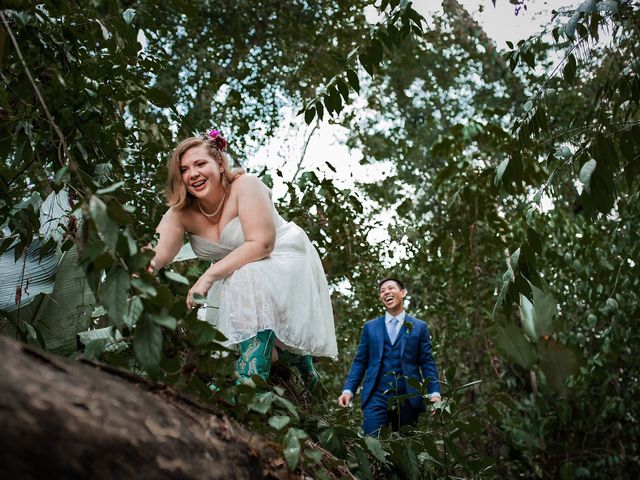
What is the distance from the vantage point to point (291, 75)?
31.5ft

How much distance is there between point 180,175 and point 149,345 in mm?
1861

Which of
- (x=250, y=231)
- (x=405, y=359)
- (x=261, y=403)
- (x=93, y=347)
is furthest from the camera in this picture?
(x=405, y=359)

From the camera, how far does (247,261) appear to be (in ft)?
10.0

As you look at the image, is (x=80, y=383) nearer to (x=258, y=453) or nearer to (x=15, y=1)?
(x=258, y=453)

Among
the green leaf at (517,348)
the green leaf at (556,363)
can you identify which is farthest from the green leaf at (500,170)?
the green leaf at (556,363)

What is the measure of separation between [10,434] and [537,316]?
1099cm

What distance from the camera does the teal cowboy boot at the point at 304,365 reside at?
326 cm

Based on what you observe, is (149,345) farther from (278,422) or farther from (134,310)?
(278,422)

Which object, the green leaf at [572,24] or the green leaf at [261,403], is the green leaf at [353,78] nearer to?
the green leaf at [572,24]

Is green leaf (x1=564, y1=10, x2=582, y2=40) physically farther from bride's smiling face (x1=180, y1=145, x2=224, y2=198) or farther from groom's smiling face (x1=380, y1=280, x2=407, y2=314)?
groom's smiling face (x1=380, y1=280, x2=407, y2=314)

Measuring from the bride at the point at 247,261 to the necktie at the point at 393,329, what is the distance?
8.05ft

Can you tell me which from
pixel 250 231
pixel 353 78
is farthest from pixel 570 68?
pixel 250 231

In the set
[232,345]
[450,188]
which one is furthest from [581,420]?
[232,345]

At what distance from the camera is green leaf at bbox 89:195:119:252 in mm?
1411
